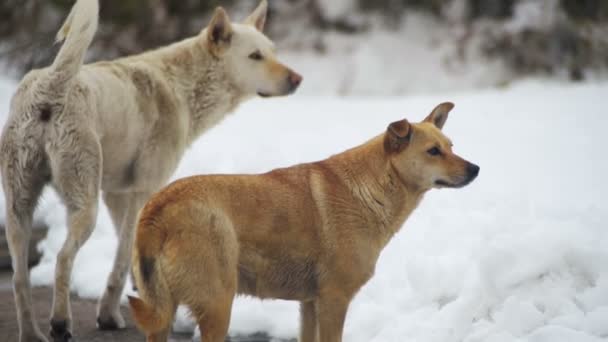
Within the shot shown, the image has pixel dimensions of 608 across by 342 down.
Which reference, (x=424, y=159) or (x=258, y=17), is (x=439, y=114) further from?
(x=258, y=17)

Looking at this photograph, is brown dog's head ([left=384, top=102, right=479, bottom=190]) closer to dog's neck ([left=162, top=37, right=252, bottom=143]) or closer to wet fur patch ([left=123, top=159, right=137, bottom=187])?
wet fur patch ([left=123, top=159, right=137, bottom=187])

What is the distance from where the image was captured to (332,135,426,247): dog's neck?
4.68 metres

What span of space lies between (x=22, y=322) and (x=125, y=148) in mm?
1274

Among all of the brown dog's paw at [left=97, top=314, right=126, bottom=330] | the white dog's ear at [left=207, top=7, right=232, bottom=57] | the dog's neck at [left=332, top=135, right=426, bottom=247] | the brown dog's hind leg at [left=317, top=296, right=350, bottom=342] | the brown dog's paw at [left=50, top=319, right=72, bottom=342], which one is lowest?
the brown dog's paw at [left=97, top=314, right=126, bottom=330]

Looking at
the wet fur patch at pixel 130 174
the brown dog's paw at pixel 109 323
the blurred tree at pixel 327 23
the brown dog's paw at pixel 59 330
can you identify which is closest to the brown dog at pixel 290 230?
the brown dog's paw at pixel 59 330

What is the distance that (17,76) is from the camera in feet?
42.4

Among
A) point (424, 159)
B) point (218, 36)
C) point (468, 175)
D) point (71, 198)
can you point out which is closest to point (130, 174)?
point (71, 198)

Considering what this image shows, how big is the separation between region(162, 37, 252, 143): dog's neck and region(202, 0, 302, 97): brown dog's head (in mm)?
60

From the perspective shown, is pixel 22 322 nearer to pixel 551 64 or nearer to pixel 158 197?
pixel 158 197

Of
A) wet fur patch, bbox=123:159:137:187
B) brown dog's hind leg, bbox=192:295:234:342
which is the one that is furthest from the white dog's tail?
brown dog's hind leg, bbox=192:295:234:342

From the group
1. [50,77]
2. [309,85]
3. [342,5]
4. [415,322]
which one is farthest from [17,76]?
[415,322]

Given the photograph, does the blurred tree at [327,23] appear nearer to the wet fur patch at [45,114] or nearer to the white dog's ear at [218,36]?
the white dog's ear at [218,36]

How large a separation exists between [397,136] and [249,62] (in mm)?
2314

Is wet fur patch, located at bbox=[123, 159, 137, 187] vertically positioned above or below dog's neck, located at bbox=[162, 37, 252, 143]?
below
